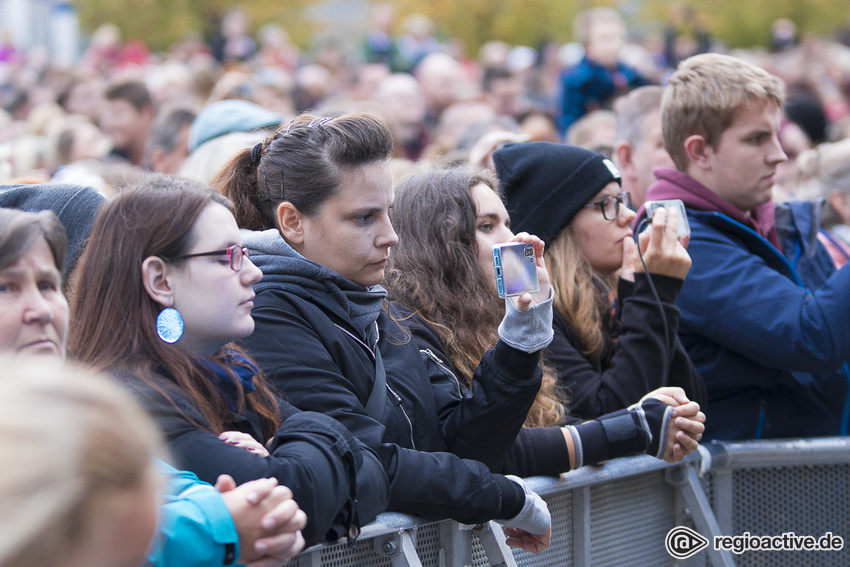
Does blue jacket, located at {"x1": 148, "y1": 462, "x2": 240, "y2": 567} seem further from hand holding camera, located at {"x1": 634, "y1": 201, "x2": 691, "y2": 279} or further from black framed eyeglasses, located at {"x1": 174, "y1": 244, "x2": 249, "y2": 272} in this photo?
hand holding camera, located at {"x1": 634, "y1": 201, "x2": 691, "y2": 279}

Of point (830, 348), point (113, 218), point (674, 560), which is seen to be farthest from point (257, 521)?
point (830, 348)

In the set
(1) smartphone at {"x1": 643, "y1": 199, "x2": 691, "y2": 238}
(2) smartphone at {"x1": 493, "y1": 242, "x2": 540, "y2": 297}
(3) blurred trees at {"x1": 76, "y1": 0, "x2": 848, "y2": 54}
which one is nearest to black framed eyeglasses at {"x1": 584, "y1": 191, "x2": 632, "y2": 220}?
(1) smartphone at {"x1": 643, "y1": 199, "x2": 691, "y2": 238}

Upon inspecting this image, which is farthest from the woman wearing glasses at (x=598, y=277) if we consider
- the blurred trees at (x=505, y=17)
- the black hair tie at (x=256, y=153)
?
the blurred trees at (x=505, y=17)

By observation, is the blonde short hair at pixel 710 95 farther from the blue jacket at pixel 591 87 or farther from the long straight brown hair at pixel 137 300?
the blue jacket at pixel 591 87

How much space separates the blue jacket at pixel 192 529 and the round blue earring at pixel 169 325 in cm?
39

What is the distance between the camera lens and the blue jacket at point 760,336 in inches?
138

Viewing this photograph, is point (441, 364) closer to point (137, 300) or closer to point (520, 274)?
point (520, 274)

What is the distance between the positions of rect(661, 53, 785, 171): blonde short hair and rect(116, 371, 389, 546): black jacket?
2.53m

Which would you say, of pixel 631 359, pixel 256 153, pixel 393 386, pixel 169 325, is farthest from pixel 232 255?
pixel 631 359

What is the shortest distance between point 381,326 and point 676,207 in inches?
52.7

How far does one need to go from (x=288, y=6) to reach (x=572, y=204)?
26747mm

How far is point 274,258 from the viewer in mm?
2611

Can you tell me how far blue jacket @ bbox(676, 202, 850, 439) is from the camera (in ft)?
11.5

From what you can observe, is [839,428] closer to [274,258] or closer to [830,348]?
[830,348]
